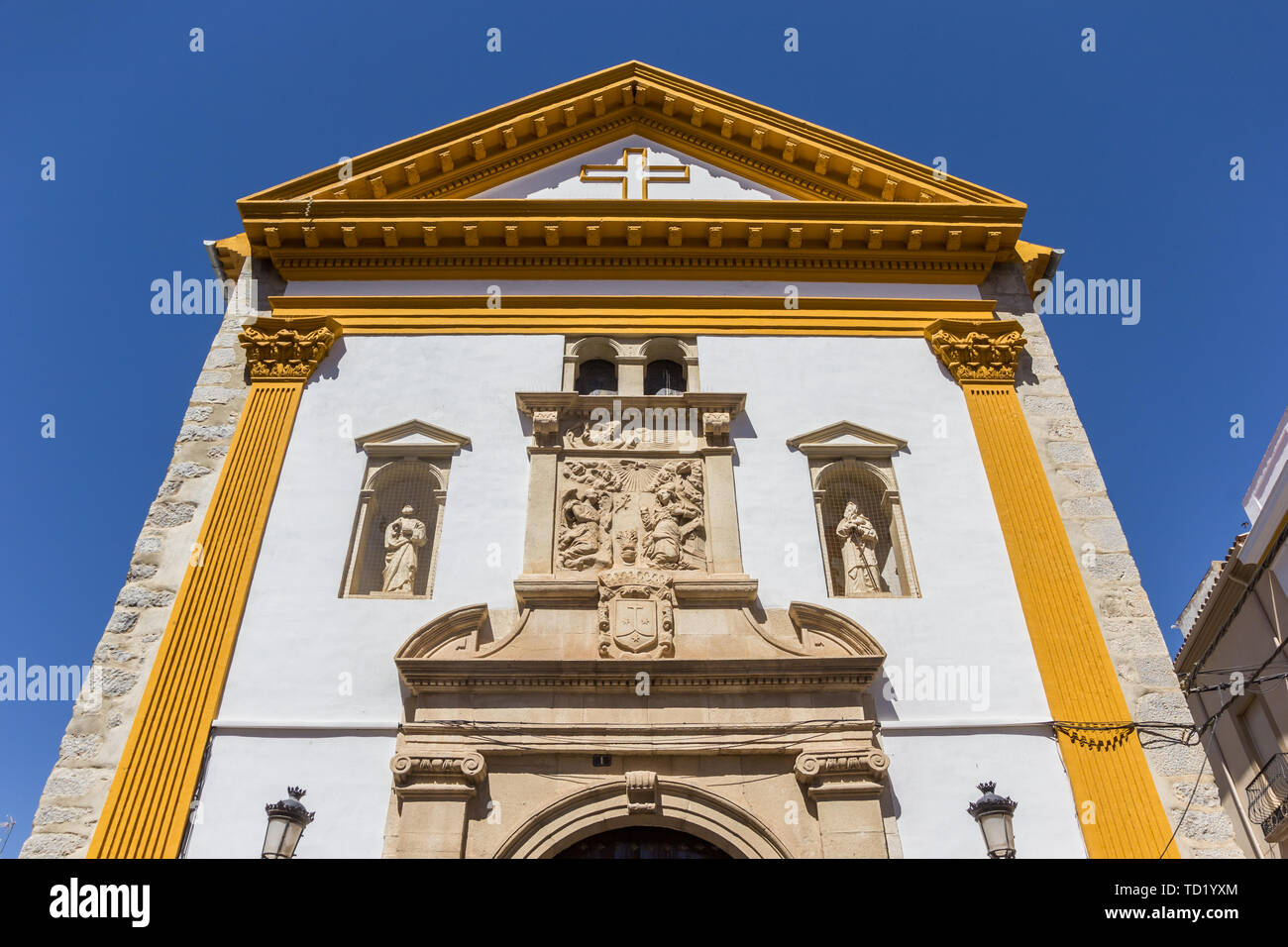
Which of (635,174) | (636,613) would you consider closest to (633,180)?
(635,174)

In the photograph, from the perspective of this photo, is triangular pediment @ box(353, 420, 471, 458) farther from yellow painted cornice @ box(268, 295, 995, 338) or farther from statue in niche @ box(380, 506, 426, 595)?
yellow painted cornice @ box(268, 295, 995, 338)

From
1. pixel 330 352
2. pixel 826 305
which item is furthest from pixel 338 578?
pixel 826 305

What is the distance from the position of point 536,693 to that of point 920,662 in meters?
3.48

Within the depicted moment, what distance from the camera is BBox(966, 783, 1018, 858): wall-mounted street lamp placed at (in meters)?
8.45

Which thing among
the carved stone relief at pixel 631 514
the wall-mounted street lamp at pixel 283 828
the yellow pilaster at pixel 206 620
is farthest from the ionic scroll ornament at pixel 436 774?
the carved stone relief at pixel 631 514

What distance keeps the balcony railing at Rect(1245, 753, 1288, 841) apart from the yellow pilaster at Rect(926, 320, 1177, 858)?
8.51 metres

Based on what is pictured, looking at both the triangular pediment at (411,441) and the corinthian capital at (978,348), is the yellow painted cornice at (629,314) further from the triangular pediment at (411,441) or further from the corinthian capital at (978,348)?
the triangular pediment at (411,441)

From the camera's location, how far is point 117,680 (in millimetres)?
9617

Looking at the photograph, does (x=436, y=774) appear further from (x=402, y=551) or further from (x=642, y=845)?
(x=402, y=551)

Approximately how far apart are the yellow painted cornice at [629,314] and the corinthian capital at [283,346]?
0.19 metres

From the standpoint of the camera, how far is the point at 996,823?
8516 millimetres

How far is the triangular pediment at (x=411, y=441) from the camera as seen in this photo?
11.3 meters

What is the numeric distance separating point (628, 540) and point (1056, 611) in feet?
13.6

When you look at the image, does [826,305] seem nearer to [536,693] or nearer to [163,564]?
[536,693]
